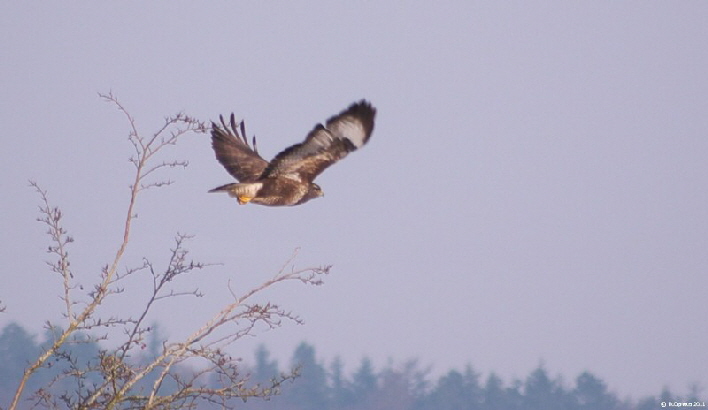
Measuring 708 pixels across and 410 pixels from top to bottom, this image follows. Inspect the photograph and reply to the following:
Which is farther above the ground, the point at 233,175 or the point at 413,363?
the point at 413,363

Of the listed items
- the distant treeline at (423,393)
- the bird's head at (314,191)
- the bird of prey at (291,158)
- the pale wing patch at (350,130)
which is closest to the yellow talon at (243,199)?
the bird of prey at (291,158)

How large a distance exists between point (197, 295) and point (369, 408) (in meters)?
118

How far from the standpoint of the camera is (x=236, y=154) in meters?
12.9

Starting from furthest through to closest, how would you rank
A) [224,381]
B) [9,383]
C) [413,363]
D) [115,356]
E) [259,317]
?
[413,363] < [9,383] < [224,381] < [259,317] < [115,356]

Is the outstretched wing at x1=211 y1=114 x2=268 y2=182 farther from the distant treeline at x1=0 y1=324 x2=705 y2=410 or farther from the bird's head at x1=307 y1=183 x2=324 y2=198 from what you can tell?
the distant treeline at x1=0 y1=324 x2=705 y2=410

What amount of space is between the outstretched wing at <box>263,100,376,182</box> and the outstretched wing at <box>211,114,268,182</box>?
0.41 metres

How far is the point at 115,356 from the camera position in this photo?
23.2 ft

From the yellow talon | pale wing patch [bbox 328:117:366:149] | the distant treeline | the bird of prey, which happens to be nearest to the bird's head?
the bird of prey

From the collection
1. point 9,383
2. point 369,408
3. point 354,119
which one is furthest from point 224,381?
point 369,408

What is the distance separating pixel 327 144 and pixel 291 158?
384 millimetres

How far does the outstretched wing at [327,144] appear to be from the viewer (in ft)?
37.9

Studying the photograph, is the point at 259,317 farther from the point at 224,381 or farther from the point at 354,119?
the point at 354,119

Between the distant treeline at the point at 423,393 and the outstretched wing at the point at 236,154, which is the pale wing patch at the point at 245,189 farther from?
the distant treeline at the point at 423,393

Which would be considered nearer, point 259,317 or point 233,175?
point 259,317
